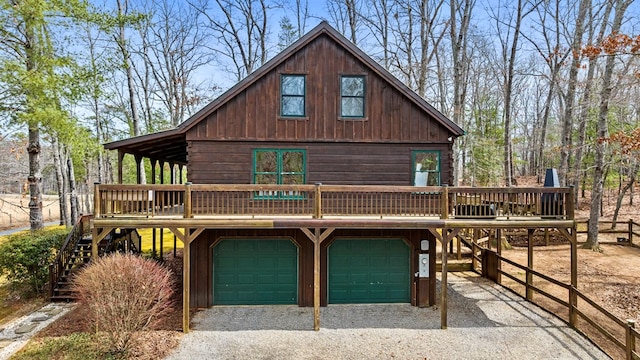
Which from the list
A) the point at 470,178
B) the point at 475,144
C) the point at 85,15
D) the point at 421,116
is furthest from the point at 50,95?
the point at 470,178

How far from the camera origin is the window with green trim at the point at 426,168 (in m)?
12.3

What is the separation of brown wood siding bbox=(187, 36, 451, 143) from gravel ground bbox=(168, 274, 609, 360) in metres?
5.59

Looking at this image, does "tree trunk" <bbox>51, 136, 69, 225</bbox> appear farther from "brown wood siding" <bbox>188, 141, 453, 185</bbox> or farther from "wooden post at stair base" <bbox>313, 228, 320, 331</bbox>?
"wooden post at stair base" <bbox>313, 228, 320, 331</bbox>

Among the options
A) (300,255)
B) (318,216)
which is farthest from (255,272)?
(318,216)

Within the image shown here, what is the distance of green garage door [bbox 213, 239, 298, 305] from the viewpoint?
467 inches

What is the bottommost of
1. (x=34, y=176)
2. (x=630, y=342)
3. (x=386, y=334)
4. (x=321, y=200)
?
(x=386, y=334)

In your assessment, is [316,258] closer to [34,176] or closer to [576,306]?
[576,306]

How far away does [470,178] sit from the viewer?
3088 cm

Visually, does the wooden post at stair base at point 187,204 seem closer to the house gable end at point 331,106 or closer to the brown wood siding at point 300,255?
the brown wood siding at point 300,255

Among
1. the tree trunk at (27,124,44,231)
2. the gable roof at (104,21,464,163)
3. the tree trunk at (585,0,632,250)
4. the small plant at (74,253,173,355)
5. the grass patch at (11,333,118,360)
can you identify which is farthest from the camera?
the tree trunk at (585,0,632,250)

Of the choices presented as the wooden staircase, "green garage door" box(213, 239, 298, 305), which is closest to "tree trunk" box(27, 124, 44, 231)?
the wooden staircase

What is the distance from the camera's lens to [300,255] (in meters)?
11.9

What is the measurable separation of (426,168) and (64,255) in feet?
43.0

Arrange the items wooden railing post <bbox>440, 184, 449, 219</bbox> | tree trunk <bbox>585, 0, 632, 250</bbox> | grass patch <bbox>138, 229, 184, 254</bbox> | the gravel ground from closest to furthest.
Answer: the gravel ground < wooden railing post <bbox>440, 184, 449, 219</bbox> < tree trunk <bbox>585, 0, 632, 250</bbox> < grass patch <bbox>138, 229, 184, 254</bbox>
